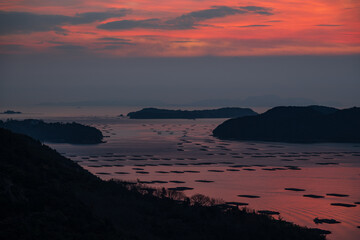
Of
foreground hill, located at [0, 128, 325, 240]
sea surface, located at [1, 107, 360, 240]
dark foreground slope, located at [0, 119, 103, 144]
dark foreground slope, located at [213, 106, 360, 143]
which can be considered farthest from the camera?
dark foreground slope, located at [213, 106, 360, 143]

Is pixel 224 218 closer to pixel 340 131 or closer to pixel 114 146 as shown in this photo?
pixel 114 146

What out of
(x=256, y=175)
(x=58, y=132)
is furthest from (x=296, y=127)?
(x=256, y=175)

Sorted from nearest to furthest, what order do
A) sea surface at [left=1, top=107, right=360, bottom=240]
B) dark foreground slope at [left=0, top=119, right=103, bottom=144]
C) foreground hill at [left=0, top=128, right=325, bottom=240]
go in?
foreground hill at [left=0, top=128, right=325, bottom=240] → sea surface at [left=1, top=107, right=360, bottom=240] → dark foreground slope at [left=0, top=119, right=103, bottom=144]

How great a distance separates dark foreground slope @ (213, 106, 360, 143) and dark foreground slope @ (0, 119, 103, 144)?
40.0 metres

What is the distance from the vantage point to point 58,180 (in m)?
30.9

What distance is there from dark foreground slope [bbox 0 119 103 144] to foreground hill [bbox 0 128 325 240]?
277 feet

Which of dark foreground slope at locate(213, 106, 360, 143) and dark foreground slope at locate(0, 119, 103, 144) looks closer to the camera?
dark foreground slope at locate(0, 119, 103, 144)

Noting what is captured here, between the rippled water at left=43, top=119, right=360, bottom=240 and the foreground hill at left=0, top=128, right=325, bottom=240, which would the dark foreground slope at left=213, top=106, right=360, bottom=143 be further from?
the foreground hill at left=0, top=128, right=325, bottom=240

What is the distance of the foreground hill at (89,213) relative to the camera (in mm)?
20141

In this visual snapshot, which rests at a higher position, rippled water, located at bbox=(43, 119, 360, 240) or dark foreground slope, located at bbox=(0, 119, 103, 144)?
dark foreground slope, located at bbox=(0, 119, 103, 144)

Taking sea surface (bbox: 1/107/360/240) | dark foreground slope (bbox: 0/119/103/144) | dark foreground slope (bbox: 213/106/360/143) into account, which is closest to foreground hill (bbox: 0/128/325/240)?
sea surface (bbox: 1/107/360/240)

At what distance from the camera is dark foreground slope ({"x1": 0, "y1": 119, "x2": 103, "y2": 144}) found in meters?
120

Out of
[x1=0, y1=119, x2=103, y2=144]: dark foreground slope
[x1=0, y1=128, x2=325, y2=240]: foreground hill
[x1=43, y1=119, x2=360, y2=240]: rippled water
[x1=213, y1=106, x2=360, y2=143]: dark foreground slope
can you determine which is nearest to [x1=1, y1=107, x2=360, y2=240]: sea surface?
[x1=43, y1=119, x2=360, y2=240]: rippled water

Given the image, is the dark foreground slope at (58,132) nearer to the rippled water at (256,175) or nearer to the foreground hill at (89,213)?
the rippled water at (256,175)
